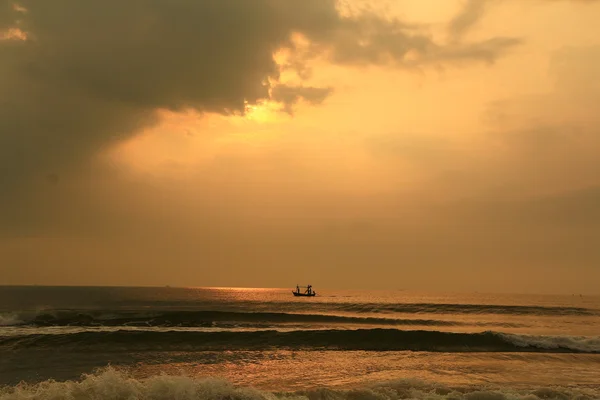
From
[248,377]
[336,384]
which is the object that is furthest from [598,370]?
[248,377]

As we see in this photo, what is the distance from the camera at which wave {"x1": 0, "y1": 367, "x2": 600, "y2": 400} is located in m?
12.6

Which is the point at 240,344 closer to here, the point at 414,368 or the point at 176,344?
the point at 176,344

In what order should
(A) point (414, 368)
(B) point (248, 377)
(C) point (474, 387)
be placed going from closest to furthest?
(C) point (474, 387)
(B) point (248, 377)
(A) point (414, 368)

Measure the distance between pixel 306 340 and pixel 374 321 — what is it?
1654 centimetres

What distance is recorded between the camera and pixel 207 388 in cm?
1316

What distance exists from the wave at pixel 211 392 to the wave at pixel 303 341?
10.3 meters

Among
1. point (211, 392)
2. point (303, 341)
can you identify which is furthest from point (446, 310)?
point (211, 392)

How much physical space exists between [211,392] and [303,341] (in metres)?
13.0

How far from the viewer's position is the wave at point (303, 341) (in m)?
23.7

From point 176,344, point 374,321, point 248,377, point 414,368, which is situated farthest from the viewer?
point 374,321

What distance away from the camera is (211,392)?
13.1 metres

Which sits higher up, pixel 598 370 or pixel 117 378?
pixel 117 378

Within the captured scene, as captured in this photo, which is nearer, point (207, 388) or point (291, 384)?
point (207, 388)

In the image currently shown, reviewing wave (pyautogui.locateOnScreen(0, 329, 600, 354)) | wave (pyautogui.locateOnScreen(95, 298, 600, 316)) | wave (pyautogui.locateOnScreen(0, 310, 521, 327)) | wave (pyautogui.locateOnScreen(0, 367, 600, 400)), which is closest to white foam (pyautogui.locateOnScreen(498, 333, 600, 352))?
wave (pyautogui.locateOnScreen(0, 329, 600, 354))
